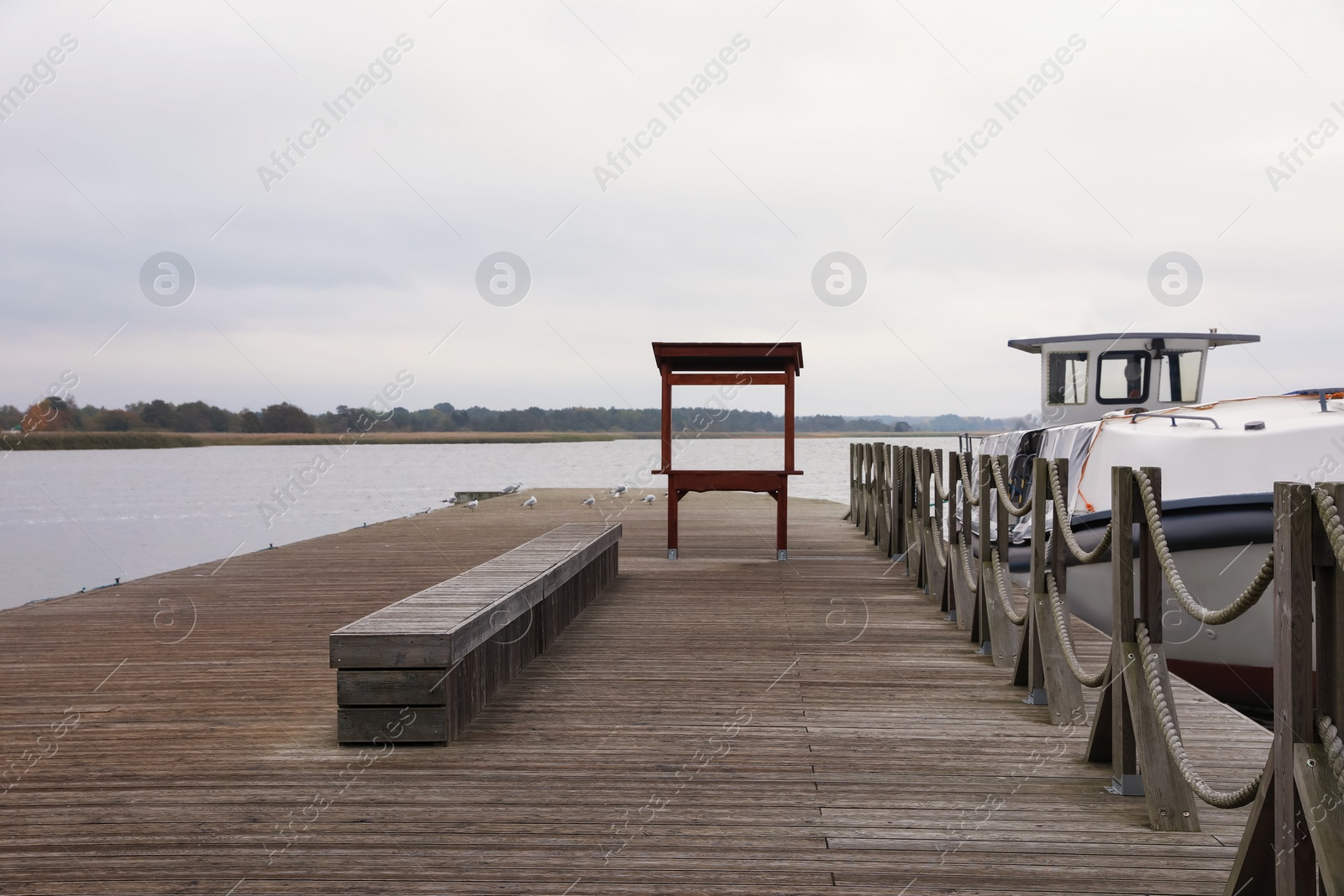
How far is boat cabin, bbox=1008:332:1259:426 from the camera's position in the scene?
41.0 ft

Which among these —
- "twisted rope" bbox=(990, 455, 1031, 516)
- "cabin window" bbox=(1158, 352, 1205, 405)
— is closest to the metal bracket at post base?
"twisted rope" bbox=(990, 455, 1031, 516)

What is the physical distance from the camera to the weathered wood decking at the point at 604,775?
3.19 meters

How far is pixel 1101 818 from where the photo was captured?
360 centimetres

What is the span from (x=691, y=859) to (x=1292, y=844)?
5.53ft

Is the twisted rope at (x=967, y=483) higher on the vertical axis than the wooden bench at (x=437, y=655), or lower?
higher

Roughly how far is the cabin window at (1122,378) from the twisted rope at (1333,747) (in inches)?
436

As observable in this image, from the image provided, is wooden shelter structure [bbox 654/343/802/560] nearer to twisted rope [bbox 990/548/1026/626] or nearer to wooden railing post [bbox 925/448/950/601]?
wooden railing post [bbox 925/448/950/601]

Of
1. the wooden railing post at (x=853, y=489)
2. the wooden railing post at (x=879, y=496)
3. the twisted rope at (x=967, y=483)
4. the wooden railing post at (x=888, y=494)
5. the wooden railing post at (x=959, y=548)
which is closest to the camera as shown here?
the twisted rope at (x=967, y=483)

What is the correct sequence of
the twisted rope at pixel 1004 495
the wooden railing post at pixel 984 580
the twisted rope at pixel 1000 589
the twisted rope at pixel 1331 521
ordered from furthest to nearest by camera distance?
the wooden railing post at pixel 984 580 → the twisted rope at pixel 1000 589 → the twisted rope at pixel 1004 495 → the twisted rope at pixel 1331 521

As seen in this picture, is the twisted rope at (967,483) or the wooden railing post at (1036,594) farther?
the twisted rope at (967,483)

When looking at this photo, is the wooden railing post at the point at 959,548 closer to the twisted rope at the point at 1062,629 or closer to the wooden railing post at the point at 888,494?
the twisted rope at the point at 1062,629

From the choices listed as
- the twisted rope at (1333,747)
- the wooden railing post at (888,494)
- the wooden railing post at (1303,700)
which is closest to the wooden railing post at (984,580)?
the wooden railing post at (1303,700)

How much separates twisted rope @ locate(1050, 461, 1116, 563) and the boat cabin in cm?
818

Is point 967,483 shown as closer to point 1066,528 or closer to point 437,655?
point 1066,528
